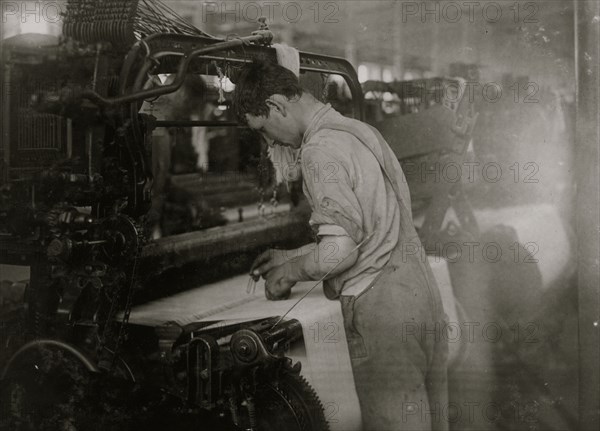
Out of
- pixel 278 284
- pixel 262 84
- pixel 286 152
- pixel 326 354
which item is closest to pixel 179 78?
pixel 262 84

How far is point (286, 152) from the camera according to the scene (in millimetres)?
1628

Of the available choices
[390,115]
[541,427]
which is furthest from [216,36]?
[541,427]

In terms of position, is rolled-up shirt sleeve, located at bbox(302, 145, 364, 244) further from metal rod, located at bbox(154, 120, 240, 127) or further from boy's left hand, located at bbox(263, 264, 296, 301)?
metal rod, located at bbox(154, 120, 240, 127)

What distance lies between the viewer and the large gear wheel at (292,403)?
154 centimetres

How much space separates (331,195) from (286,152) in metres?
0.19

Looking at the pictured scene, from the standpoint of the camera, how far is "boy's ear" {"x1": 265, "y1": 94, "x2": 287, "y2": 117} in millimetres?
1581

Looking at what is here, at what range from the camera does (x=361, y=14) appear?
5.43 ft

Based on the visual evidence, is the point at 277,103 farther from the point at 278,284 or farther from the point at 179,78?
the point at 278,284

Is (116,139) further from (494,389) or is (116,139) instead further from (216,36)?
(494,389)

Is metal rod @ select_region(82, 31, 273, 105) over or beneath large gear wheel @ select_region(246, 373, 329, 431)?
over

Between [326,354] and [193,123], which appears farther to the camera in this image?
[193,123]

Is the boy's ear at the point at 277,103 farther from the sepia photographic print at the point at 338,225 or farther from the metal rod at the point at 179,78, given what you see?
the metal rod at the point at 179,78

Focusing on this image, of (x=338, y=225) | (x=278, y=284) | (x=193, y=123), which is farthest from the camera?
(x=193, y=123)

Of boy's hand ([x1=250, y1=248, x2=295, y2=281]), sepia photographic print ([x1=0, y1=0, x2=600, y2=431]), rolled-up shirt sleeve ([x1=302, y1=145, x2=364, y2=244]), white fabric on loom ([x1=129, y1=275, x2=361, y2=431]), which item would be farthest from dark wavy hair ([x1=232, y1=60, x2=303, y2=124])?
white fabric on loom ([x1=129, y1=275, x2=361, y2=431])
